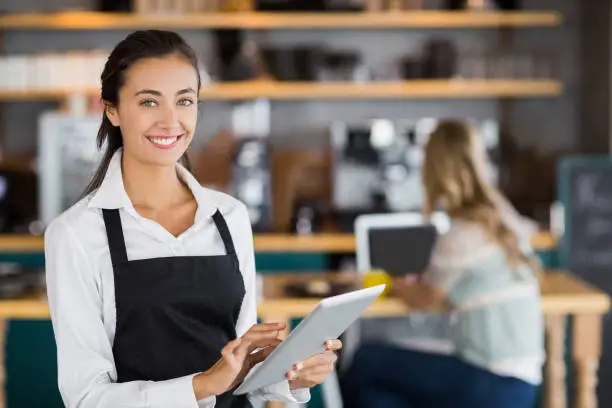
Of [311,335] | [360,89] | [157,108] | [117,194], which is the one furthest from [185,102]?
[360,89]

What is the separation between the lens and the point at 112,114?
5.90 ft

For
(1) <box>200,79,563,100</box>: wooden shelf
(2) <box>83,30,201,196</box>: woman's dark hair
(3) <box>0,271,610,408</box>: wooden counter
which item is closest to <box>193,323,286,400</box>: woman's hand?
(2) <box>83,30,201,196</box>: woman's dark hair

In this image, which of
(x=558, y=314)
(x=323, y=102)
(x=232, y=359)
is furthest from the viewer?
(x=323, y=102)

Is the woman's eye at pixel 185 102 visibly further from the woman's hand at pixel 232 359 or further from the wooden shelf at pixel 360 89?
the wooden shelf at pixel 360 89

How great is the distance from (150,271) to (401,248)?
98.8 inches

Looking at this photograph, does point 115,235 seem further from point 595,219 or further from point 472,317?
point 595,219

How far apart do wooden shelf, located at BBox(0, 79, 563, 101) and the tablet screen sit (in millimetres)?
1786

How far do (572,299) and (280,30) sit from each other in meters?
3.04

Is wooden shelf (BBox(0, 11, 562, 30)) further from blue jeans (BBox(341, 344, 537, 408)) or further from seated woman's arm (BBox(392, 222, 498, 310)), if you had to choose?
blue jeans (BBox(341, 344, 537, 408))

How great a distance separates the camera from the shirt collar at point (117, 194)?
1764mm

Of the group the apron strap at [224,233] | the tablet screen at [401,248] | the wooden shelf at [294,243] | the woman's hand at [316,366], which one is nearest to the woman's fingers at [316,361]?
the woman's hand at [316,366]

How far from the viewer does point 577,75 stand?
633cm

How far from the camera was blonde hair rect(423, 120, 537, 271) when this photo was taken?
3.48m

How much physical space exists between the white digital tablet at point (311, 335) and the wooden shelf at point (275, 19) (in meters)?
4.24
